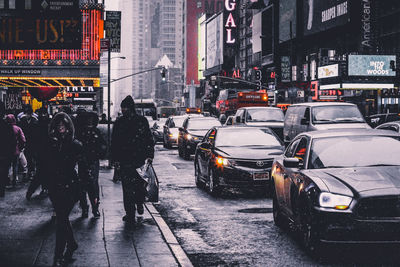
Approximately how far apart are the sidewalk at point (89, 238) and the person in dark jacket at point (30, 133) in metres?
2.26

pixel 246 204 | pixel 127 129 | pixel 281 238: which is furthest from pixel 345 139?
pixel 246 204

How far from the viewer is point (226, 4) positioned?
13125 cm

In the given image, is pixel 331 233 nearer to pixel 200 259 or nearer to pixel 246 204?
pixel 200 259

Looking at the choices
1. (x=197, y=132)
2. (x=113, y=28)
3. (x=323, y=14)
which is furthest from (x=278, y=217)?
(x=323, y=14)

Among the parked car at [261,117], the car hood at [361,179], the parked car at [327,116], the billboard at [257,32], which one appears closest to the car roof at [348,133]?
the car hood at [361,179]

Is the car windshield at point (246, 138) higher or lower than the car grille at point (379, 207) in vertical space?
higher

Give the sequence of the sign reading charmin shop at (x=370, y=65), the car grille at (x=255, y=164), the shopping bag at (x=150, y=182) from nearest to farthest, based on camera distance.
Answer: the shopping bag at (x=150, y=182) < the car grille at (x=255, y=164) < the sign reading charmin shop at (x=370, y=65)

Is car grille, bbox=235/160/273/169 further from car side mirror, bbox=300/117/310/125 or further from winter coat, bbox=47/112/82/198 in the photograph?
car side mirror, bbox=300/117/310/125

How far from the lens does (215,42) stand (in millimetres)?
147375

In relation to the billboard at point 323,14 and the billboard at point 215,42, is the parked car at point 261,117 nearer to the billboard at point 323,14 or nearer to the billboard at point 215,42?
the billboard at point 323,14

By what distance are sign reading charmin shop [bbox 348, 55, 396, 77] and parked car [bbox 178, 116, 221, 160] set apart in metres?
23.7

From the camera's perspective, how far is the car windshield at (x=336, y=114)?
788 inches

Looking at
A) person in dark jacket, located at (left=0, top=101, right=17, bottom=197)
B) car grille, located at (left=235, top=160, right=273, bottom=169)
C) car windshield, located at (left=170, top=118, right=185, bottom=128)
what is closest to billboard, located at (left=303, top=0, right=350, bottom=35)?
car windshield, located at (left=170, top=118, right=185, bottom=128)

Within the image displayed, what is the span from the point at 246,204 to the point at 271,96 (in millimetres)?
70795
